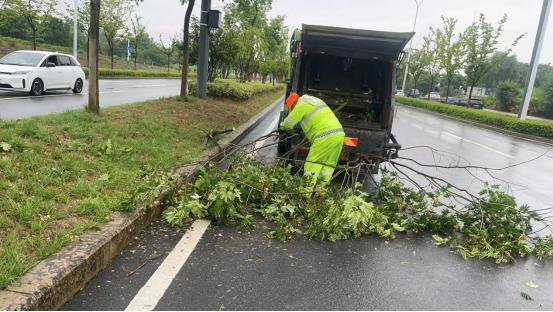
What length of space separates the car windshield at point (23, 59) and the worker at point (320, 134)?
35.8 feet

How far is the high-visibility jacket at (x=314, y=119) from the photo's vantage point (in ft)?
15.2

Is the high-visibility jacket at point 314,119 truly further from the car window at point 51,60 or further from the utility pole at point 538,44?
the utility pole at point 538,44

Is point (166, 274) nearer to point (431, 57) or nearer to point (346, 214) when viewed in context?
point (346, 214)

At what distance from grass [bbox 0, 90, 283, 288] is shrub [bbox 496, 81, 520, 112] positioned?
3941cm

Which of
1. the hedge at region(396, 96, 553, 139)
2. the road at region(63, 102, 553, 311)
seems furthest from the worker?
the hedge at region(396, 96, 553, 139)

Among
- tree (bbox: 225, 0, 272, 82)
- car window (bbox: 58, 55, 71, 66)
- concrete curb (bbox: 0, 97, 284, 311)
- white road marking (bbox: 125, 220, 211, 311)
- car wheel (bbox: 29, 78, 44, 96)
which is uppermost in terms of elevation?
tree (bbox: 225, 0, 272, 82)

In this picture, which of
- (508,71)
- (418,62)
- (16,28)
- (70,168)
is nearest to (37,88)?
(70,168)

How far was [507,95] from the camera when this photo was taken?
123 ft

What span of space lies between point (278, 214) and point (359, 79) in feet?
13.5

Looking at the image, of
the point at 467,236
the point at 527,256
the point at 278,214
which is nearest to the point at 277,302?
the point at 278,214

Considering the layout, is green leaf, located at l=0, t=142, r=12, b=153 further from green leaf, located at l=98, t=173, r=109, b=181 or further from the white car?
the white car

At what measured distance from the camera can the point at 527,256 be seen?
11.8ft

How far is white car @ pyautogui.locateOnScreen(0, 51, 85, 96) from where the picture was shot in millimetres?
11023

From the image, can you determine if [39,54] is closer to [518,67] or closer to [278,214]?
[278,214]
